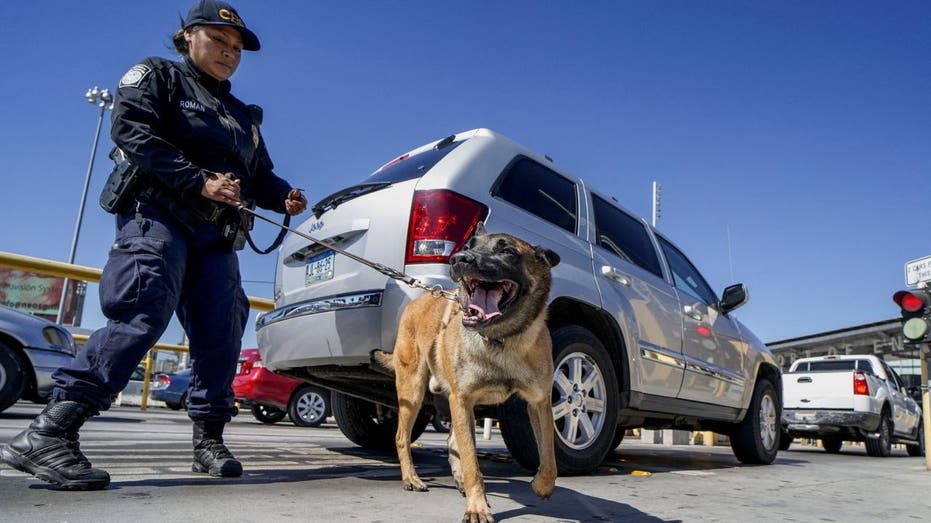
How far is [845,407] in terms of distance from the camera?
1117cm

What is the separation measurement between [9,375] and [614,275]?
6551 millimetres

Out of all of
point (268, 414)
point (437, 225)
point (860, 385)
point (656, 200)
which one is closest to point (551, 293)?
point (437, 225)

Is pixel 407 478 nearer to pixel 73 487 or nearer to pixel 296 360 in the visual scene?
pixel 296 360

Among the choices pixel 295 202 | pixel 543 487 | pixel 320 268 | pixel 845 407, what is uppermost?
pixel 295 202

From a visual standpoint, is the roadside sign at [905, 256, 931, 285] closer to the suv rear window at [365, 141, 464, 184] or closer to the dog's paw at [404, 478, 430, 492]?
the suv rear window at [365, 141, 464, 184]

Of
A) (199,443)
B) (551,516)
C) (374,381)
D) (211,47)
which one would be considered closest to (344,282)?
(374,381)

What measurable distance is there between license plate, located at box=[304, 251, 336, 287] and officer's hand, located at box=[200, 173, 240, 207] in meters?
1.01

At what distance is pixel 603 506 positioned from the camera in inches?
115

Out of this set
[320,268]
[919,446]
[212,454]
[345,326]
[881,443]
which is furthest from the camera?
[919,446]

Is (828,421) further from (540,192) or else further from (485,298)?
(485,298)

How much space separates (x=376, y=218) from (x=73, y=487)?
195 centimetres

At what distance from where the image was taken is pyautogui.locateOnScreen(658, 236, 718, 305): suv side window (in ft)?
18.5

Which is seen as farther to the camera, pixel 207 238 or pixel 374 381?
pixel 374 381

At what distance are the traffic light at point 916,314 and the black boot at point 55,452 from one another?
8.17 meters
